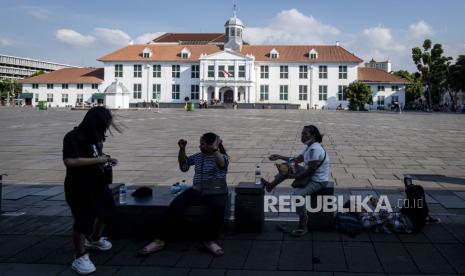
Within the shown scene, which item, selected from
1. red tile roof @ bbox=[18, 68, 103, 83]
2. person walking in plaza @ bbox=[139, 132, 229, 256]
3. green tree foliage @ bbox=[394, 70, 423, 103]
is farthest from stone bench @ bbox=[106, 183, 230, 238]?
green tree foliage @ bbox=[394, 70, 423, 103]

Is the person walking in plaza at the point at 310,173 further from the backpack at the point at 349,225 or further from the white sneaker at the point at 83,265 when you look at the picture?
the white sneaker at the point at 83,265

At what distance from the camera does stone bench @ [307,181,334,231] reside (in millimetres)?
6340

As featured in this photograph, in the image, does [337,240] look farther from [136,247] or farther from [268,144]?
[268,144]

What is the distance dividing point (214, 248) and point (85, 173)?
5.42 feet

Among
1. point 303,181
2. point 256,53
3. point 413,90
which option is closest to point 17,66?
point 256,53

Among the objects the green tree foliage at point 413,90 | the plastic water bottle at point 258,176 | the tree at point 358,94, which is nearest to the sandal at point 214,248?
the plastic water bottle at point 258,176

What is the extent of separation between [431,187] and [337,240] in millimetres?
4398

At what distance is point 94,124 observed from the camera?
15.9 feet

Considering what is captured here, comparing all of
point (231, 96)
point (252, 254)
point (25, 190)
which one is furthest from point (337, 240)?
point (231, 96)

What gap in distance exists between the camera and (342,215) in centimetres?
645

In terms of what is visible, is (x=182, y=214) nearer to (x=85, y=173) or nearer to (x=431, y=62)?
(x=85, y=173)

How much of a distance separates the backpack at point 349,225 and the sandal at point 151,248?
7.56 ft

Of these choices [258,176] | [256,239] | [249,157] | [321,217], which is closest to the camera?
[256,239]

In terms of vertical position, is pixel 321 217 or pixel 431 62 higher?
pixel 431 62
